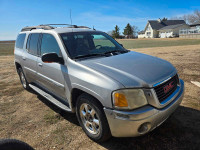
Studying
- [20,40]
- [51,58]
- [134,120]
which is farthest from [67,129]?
[20,40]

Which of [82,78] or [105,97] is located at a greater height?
[82,78]

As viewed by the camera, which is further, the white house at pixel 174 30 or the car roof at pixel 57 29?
the white house at pixel 174 30

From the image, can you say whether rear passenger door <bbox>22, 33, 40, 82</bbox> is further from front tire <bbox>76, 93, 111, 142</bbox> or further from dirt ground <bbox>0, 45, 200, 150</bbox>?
front tire <bbox>76, 93, 111, 142</bbox>

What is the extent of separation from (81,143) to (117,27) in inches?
3270

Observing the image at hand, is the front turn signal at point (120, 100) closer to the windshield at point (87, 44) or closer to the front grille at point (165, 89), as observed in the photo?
the front grille at point (165, 89)

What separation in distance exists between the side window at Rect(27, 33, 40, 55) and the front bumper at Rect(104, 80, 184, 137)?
2.77 metres

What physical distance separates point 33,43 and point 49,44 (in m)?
0.94

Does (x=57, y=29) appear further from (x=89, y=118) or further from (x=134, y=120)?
(x=134, y=120)

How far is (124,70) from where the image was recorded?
2506 mm

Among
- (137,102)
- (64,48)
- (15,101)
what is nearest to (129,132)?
(137,102)

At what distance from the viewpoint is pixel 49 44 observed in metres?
3.57

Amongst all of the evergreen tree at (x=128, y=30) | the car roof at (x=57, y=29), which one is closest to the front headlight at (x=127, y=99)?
the car roof at (x=57, y=29)

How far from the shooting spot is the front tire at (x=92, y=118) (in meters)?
2.39

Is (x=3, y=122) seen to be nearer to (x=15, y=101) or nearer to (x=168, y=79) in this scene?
(x=15, y=101)
